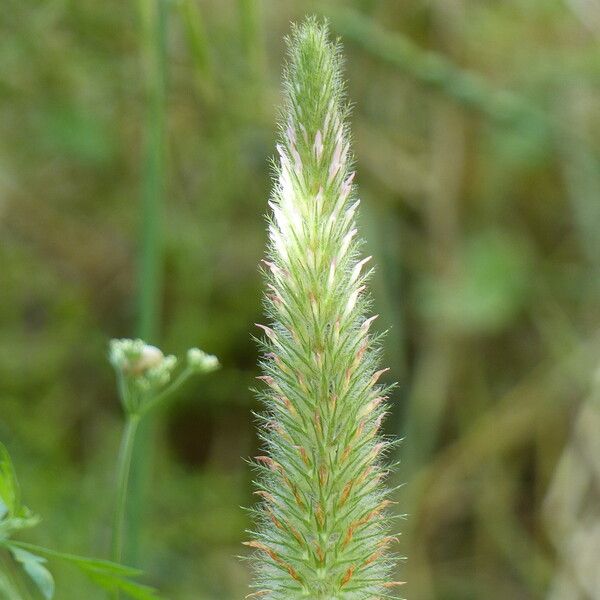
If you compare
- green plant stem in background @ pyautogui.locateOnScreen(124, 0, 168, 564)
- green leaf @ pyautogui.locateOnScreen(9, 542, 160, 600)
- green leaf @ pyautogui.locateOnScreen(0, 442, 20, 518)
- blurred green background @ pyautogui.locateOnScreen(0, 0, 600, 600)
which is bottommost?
green leaf @ pyautogui.locateOnScreen(9, 542, 160, 600)

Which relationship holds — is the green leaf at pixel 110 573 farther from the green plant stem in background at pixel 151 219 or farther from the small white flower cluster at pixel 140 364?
the green plant stem in background at pixel 151 219

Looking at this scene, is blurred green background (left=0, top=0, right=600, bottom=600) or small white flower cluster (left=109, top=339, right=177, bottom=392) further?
blurred green background (left=0, top=0, right=600, bottom=600)

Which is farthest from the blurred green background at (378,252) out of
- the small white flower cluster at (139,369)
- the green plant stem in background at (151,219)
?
the small white flower cluster at (139,369)

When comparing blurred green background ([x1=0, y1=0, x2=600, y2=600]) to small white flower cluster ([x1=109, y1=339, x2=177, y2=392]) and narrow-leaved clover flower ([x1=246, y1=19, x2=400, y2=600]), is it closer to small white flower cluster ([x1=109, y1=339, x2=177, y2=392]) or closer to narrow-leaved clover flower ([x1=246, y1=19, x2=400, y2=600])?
small white flower cluster ([x1=109, y1=339, x2=177, y2=392])

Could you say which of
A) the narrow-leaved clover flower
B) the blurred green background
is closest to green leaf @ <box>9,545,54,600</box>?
the narrow-leaved clover flower

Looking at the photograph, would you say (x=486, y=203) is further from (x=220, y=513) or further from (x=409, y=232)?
(x=220, y=513)

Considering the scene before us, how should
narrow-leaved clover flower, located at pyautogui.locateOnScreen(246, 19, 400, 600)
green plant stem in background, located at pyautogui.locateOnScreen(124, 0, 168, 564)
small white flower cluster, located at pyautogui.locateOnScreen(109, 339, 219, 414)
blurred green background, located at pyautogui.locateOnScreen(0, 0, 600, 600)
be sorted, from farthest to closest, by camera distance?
blurred green background, located at pyautogui.locateOnScreen(0, 0, 600, 600) → green plant stem in background, located at pyautogui.locateOnScreen(124, 0, 168, 564) → small white flower cluster, located at pyautogui.locateOnScreen(109, 339, 219, 414) → narrow-leaved clover flower, located at pyautogui.locateOnScreen(246, 19, 400, 600)

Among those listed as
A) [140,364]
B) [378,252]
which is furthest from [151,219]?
[378,252]

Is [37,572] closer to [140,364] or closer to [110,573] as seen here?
[110,573]
